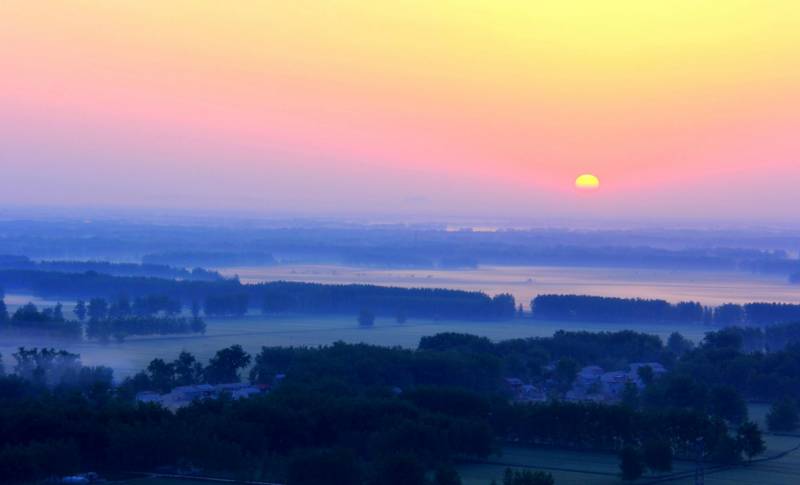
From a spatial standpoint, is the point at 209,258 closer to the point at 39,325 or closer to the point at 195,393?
the point at 39,325

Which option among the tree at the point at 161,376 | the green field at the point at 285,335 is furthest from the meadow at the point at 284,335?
the tree at the point at 161,376

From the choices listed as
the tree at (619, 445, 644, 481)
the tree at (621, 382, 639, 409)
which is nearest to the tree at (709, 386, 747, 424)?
the tree at (621, 382, 639, 409)

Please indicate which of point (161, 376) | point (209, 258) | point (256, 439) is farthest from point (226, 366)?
point (209, 258)

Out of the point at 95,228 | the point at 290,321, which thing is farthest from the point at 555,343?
the point at 95,228

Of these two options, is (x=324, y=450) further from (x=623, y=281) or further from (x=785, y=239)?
(x=785, y=239)

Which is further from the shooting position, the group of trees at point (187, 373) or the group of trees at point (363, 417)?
the group of trees at point (187, 373)

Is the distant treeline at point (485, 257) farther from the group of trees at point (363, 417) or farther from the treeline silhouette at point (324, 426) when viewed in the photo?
the treeline silhouette at point (324, 426)
